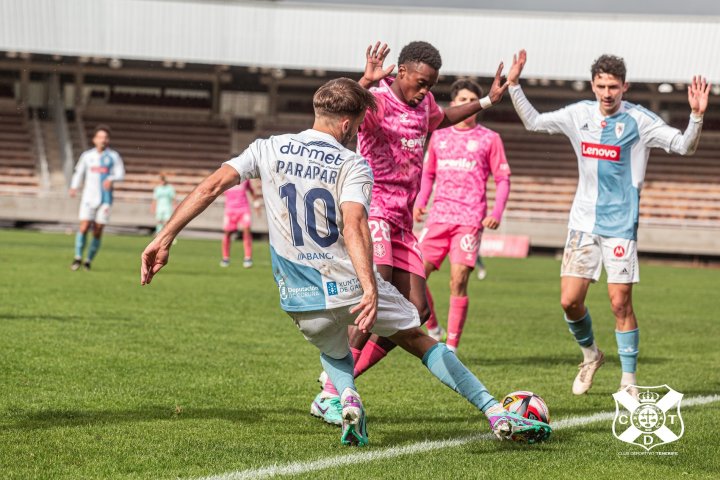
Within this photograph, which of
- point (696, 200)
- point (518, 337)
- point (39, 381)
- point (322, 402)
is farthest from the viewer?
point (696, 200)

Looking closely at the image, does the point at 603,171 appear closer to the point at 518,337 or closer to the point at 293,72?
the point at 518,337

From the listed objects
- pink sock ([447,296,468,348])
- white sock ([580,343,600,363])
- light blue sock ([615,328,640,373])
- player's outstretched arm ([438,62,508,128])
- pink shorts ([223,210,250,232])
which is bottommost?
pink shorts ([223,210,250,232])

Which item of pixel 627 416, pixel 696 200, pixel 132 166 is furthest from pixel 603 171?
pixel 132 166

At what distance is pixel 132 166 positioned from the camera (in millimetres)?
41500

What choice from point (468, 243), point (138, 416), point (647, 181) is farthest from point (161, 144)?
point (138, 416)

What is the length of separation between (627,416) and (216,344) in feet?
13.8

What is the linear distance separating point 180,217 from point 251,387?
2.58 meters

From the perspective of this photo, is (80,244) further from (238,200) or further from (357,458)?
(357,458)

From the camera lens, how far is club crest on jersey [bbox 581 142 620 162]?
24.0 ft

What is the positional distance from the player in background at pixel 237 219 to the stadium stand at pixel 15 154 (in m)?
16.6

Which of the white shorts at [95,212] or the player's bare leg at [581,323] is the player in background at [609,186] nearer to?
the player's bare leg at [581,323]

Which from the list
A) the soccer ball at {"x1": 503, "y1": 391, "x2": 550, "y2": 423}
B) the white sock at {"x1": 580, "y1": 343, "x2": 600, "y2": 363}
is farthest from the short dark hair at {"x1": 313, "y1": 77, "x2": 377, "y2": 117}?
the white sock at {"x1": 580, "y1": 343, "x2": 600, "y2": 363}

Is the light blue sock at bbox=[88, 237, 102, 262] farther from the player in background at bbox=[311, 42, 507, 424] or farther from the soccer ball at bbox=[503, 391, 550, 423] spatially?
the soccer ball at bbox=[503, 391, 550, 423]

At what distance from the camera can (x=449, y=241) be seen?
9.46 metres
